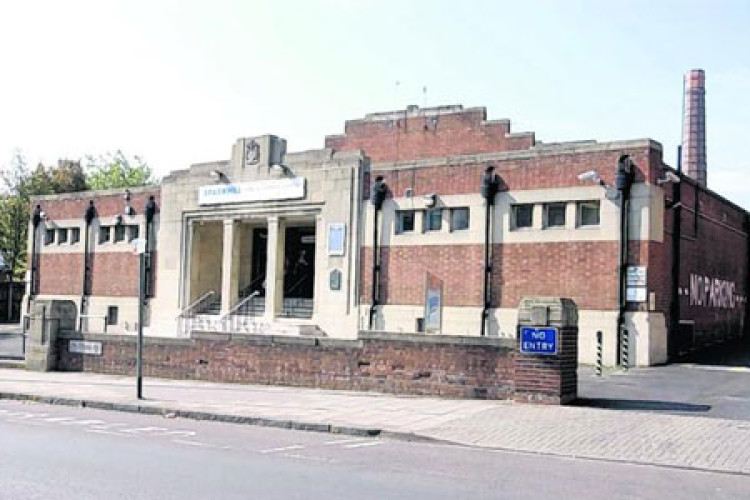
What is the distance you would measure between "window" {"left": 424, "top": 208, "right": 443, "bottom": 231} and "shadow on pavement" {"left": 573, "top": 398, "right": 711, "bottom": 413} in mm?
14333

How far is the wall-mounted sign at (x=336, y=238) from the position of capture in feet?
109

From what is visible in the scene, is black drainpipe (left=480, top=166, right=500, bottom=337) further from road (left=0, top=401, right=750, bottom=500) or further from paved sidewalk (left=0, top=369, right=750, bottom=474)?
road (left=0, top=401, right=750, bottom=500)

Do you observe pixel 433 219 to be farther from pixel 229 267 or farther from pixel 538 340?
pixel 538 340

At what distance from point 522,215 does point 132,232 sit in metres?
21.4

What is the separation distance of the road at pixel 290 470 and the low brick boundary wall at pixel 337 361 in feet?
15.0

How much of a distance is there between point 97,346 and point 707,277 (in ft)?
70.4

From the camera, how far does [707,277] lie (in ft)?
105

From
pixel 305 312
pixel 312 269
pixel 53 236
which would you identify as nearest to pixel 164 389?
pixel 305 312

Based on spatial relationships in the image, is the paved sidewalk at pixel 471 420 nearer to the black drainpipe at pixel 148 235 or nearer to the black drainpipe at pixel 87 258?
the black drainpipe at pixel 148 235

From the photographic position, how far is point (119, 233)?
43.0m

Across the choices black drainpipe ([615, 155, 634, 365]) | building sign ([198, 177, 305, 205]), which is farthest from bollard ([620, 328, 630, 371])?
building sign ([198, 177, 305, 205])

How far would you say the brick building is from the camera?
1050 inches

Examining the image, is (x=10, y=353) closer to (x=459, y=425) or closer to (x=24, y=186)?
(x=459, y=425)

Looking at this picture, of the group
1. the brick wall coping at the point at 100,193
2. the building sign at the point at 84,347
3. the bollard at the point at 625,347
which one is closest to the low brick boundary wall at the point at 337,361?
the building sign at the point at 84,347
